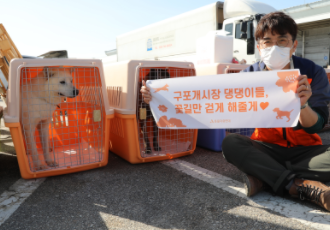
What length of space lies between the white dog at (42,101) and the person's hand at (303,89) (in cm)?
206

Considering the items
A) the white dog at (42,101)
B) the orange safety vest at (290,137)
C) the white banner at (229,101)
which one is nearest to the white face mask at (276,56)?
the white banner at (229,101)

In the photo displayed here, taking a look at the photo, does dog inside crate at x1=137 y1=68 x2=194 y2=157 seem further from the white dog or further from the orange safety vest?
the orange safety vest

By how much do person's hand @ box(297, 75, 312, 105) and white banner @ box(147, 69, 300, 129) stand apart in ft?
0.12

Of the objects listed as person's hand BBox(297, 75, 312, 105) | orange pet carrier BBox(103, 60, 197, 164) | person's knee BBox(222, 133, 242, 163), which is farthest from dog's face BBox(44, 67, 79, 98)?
person's hand BBox(297, 75, 312, 105)

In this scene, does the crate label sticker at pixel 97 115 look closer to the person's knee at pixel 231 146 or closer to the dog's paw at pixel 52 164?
the dog's paw at pixel 52 164

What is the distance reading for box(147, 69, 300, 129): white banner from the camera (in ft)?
5.93

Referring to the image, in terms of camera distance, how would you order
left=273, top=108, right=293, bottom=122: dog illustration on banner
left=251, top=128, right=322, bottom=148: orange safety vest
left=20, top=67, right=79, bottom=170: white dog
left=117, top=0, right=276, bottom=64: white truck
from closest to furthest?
left=273, top=108, right=293, bottom=122: dog illustration on banner, left=251, top=128, right=322, bottom=148: orange safety vest, left=20, top=67, right=79, bottom=170: white dog, left=117, top=0, right=276, bottom=64: white truck

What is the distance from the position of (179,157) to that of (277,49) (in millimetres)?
1613

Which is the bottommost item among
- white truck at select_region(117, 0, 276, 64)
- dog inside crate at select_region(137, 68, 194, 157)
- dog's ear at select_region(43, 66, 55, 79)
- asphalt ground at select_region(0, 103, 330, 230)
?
asphalt ground at select_region(0, 103, 330, 230)

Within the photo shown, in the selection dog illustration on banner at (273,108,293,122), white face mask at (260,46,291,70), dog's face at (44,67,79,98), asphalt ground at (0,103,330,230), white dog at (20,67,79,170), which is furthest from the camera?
dog's face at (44,67,79,98)

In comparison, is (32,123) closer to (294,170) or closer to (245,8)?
(294,170)

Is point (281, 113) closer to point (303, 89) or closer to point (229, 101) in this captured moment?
point (303, 89)

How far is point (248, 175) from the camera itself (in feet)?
6.33

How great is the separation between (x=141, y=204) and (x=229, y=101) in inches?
40.7
